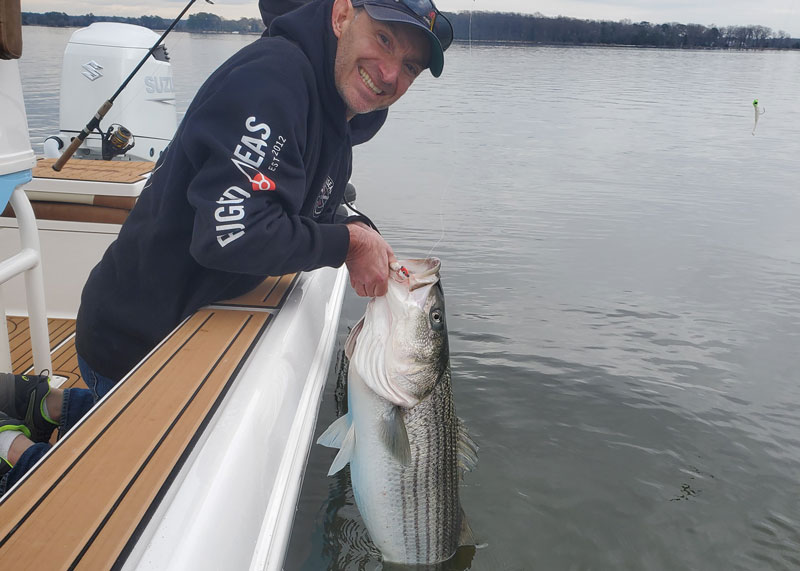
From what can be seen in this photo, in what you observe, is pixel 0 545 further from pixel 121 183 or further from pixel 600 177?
pixel 600 177

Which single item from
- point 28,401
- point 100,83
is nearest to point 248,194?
point 28,401

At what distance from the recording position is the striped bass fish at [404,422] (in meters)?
2.35

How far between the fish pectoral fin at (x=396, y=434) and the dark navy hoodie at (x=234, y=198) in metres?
0.61

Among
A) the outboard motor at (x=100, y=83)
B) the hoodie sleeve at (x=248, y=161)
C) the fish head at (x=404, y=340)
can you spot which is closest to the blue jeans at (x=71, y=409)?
the hoodie sleeve at (x=248, y=161)

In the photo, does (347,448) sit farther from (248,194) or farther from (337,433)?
(248,194)

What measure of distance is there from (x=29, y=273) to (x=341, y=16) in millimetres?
1558

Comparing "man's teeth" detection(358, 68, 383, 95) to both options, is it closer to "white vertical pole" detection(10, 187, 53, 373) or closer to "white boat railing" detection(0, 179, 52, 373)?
"white boat railing" detection(0, 179, 52, 373)

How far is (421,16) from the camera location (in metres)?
2.28

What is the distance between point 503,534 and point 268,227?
242cm

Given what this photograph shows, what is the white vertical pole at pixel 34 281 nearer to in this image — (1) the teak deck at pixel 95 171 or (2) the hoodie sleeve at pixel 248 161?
(2) the hoodie sleeve at pixel 248 161

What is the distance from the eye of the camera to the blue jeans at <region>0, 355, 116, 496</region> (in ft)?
6.40

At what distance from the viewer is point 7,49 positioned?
6.30ft

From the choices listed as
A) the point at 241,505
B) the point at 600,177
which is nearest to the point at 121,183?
the point at 241,505

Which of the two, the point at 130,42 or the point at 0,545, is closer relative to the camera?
the point at 0,545
